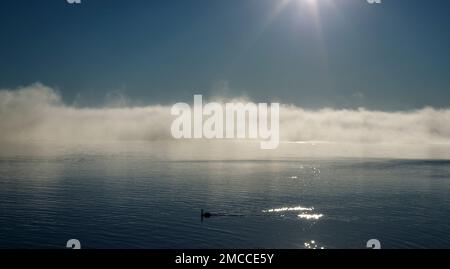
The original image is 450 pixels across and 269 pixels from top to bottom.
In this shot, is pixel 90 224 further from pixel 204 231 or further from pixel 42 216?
pixel 204 231

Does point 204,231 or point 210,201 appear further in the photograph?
point 210,201

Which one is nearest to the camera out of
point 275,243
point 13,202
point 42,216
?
point 275,243

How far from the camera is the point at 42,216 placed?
107 m

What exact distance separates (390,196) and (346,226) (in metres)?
61.2
